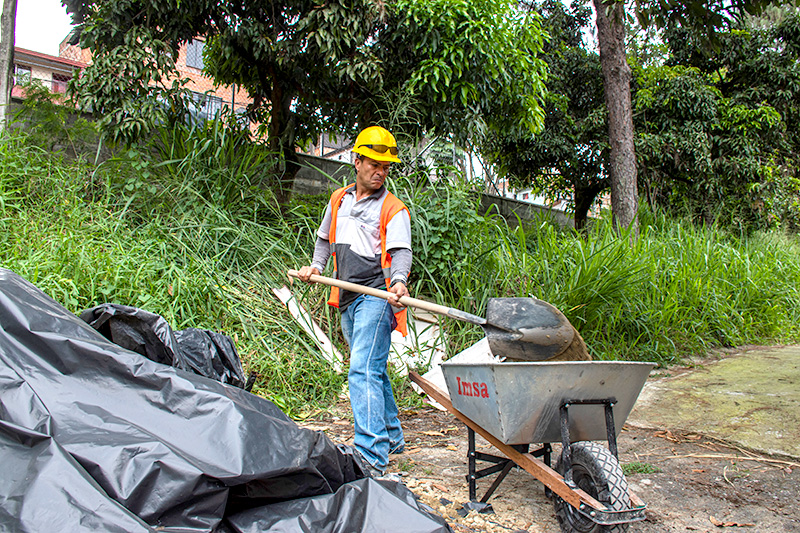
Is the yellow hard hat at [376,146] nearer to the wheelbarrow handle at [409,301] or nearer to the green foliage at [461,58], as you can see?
the wheelbarrow handle at [409,301]

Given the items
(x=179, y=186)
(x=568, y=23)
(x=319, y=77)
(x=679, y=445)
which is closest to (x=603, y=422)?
(x=679, y=445)

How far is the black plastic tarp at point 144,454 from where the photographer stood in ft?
4.69

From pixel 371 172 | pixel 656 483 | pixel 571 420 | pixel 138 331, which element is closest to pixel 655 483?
pixel 656 483

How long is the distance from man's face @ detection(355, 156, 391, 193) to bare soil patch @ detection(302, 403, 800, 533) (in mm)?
1570

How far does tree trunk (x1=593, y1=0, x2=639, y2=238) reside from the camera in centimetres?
818

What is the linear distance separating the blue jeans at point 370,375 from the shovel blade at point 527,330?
2.36 ft

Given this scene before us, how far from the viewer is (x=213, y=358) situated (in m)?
2.69

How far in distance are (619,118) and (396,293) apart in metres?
7.03

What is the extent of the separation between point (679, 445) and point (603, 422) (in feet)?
5.20

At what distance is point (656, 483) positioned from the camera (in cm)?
286

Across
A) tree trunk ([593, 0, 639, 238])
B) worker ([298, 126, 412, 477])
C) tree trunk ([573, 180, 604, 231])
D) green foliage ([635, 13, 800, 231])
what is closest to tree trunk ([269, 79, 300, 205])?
worker ([298, 126, 412, 477])

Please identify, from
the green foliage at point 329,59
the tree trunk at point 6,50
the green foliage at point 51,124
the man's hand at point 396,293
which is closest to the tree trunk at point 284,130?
the green foliage at point 329,59

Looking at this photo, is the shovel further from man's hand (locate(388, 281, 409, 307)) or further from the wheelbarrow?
man's hand (locate(388, 281, 409, 307))

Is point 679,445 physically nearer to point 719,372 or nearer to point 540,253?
point 719,372
